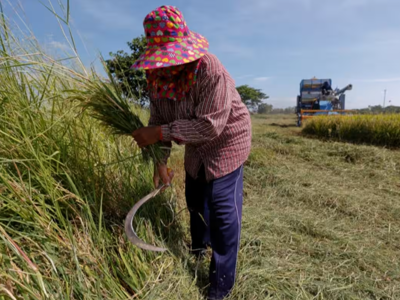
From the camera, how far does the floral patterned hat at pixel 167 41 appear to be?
3.99 ft

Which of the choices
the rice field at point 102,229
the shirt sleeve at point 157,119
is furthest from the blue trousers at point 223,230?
the shirt sleeve at point 157,119

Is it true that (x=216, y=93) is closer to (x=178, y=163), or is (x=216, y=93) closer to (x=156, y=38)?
(x=156, y=38)

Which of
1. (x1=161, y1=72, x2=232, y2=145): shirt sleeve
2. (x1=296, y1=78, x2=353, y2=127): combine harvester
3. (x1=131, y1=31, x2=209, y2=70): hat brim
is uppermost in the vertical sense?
(x1=296, y1=78, x2=353, y2=127): combine harvester

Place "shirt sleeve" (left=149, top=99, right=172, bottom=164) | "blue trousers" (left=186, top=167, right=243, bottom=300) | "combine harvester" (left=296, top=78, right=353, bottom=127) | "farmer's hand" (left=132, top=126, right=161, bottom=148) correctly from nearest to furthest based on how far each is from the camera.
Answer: "farmer's hand" (left=132, top=126, right=161, bottom=148) < "blue trousers" (left=186, top=167, right=243, bottom=300) < "shirt sleeve" (left=149, top=99, right=172, bottom=164) < "combine harvester" (left=296, top=78, right=353, bottom=127)

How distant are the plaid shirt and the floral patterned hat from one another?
0.35 ft

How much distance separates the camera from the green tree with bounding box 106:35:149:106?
205 centimetres

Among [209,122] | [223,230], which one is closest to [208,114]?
[209,122]

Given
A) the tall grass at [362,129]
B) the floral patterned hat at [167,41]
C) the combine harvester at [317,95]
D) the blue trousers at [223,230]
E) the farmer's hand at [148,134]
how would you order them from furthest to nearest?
1. the combine harvester at [317,95]
2. the tall grass at [362,129]
3. the blue trousers at [223,230]
4. the farmer's hand at [148,134]
5. the floral patterned hat at [167,41]

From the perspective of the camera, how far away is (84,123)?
1.71 meters

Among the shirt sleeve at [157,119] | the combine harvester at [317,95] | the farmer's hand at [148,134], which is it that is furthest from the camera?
the combine harvester at [317,95]

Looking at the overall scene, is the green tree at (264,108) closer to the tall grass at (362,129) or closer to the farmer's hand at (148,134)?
the tall grass at (362,129)

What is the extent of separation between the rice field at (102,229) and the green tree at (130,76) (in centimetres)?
43

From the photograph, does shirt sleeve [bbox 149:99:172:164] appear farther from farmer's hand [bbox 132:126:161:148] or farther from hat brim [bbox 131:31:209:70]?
hat brim [bbox 131:31:209:70]

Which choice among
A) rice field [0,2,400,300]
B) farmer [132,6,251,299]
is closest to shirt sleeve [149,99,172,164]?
farmer [132,6,251,299]
